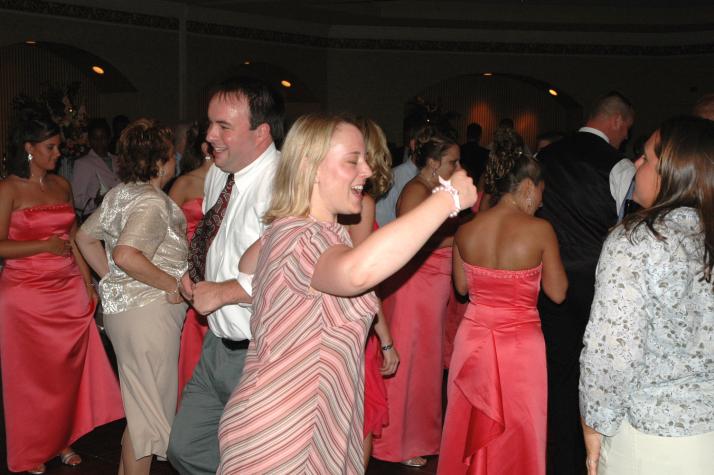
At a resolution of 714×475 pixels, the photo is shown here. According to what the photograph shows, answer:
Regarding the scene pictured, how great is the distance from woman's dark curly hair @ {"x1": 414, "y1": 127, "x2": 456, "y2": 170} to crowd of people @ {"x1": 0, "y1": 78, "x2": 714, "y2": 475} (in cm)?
1

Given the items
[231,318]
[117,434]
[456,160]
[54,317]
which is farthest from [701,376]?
[117,434]

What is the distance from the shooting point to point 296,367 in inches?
80.3

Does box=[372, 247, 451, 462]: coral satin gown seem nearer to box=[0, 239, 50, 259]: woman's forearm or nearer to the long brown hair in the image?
box=[0, 239, 50, 259]: woman's forearm

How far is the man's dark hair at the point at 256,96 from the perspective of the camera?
2.97 meters

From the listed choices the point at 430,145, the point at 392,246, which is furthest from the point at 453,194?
the point at 430,145

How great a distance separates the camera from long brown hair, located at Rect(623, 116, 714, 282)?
82.4 inches

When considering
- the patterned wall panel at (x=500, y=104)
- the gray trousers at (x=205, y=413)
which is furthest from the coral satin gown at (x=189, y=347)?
the patterned wall panel at (x=500, y=104)

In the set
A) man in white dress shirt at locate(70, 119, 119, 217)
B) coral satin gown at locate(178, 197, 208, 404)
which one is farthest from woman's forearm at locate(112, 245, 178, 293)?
man in white dress shirt at locate(70, 119, 119, 217)

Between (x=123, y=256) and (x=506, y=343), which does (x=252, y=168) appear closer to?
(x=123, y=256)

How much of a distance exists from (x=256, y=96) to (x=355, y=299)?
3.72ft

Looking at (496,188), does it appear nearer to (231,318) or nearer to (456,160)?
(456,160)

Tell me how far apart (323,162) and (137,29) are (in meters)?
8.94

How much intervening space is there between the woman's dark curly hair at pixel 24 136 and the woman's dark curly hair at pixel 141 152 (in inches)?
26.7

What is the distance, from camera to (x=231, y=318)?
276 cm
